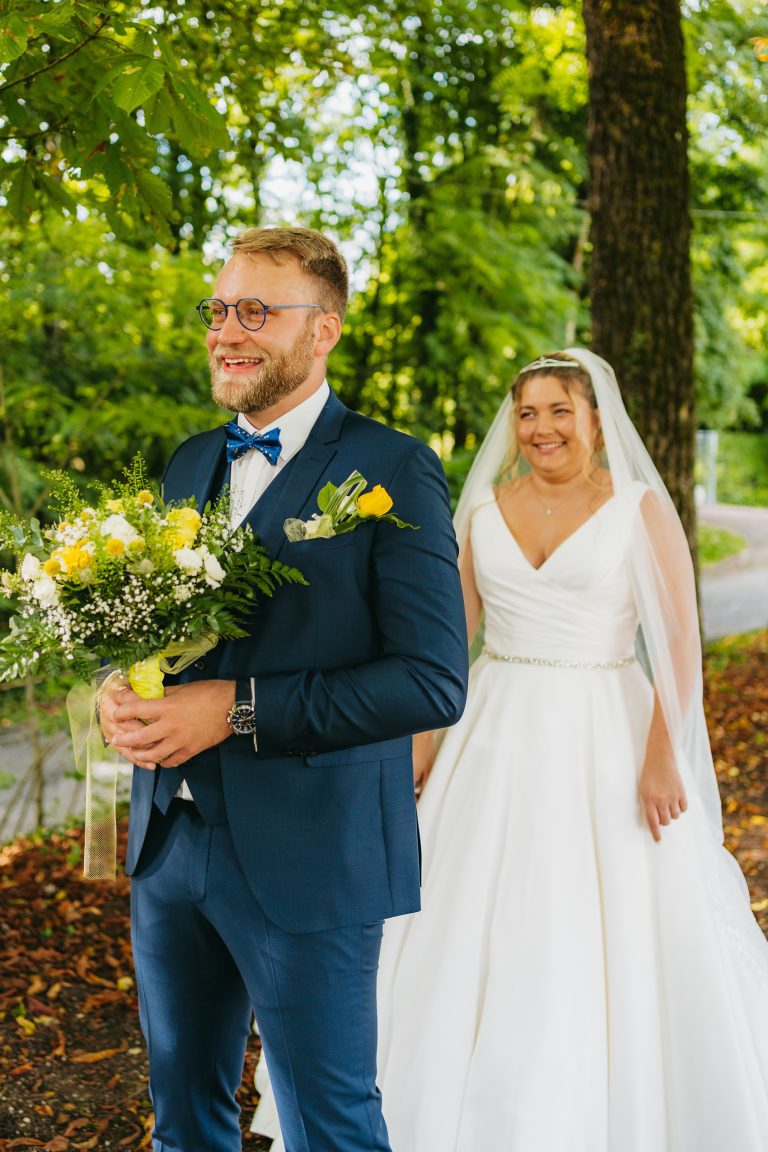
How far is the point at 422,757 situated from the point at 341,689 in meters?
1.65

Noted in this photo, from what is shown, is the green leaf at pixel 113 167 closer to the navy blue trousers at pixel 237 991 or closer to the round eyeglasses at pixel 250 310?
the round eyeglasses at pixel 250 310

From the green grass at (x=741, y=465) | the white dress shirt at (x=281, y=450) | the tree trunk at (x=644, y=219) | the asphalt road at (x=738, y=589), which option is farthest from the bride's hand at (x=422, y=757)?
the green grass at (x=741, y=465)

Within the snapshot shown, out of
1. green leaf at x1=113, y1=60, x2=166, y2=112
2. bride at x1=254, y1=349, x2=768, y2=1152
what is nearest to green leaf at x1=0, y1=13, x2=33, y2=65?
green leaf at x1=113, y1=60, x2=166, y2=112

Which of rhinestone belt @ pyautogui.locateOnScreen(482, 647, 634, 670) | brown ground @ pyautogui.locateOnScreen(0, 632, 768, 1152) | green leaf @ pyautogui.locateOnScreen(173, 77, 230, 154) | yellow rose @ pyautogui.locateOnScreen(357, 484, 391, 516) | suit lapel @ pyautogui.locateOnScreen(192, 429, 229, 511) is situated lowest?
brown ground @ pyautogui.locateOnScreen(0, 632, 768, 1152)

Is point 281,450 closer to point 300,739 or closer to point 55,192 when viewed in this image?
point 300,739

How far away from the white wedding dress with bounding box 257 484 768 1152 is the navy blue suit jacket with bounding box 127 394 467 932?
40.9 inches

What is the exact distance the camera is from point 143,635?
198 centimetres

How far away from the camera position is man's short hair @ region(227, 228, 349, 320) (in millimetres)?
2303

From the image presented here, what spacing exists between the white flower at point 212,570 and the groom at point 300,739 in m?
0.20

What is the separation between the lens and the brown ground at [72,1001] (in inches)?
131

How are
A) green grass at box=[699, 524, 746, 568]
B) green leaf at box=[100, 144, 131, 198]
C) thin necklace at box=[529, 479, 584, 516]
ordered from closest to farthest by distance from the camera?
green leaf at box=[100, 144, 131, 198]
thin necklace at box=[529, 479, 584, 516]
green grass at box=[699, 524, 746, 568]

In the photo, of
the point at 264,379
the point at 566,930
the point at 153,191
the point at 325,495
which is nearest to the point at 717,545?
the point at 566,930

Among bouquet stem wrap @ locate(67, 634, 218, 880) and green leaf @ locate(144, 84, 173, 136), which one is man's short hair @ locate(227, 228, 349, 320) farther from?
bouquet stem wrap @ locate(67, 634, 218, 880)

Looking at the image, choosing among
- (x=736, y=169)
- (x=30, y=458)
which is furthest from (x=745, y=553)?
(x=30, y=458)
